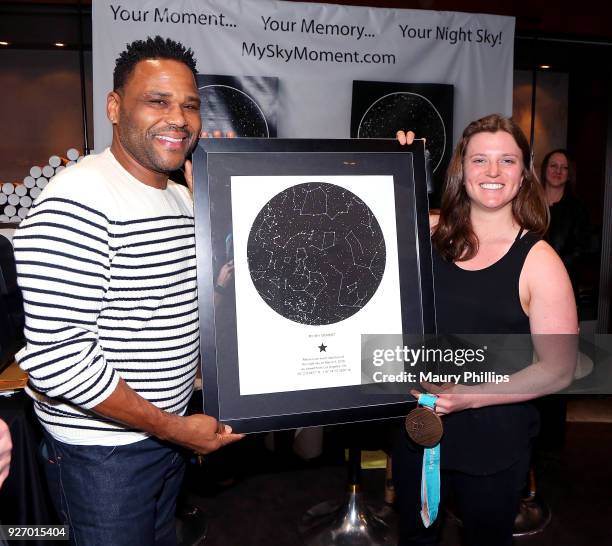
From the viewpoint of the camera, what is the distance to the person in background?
12.2ft

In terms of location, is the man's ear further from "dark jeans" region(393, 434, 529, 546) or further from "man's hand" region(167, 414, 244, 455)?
"dark jeans" region(393, 434, 529, 546)

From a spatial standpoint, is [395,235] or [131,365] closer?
[131,365]

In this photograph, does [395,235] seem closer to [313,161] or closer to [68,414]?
[313,161]

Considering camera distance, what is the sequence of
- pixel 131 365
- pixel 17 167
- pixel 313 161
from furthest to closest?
pixel 17 167
pixel 313 161
pixel 131 365

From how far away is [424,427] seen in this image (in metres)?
1.61

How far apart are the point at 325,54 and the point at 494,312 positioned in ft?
7.63

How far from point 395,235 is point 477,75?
8.09ft

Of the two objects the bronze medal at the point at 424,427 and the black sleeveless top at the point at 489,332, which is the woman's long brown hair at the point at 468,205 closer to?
the black sleeveless top at the point at 489,332

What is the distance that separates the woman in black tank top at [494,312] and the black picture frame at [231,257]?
148 mm

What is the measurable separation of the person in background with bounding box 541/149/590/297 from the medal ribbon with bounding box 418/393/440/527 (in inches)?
94.5

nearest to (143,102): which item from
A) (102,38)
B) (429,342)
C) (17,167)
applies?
(429,342)

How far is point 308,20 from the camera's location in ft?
11.1

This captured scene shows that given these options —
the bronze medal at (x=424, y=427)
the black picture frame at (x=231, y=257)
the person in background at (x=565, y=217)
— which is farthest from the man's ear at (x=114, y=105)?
the person in background at (x=565, y=217)

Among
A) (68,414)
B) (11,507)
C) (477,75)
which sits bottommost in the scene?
(11,507)
